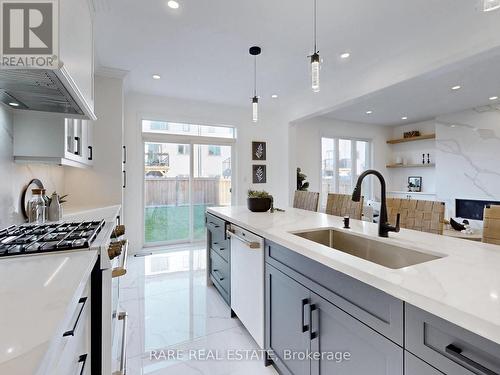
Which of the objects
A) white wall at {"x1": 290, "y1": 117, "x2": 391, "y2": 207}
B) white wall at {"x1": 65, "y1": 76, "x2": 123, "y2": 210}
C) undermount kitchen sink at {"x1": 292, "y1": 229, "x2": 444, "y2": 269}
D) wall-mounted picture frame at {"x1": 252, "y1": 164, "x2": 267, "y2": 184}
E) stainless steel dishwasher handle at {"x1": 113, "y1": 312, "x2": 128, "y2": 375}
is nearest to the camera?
undermount kitchen sink at {"x1": 292, "y1": 229, "x2": 444, "y2": 269}

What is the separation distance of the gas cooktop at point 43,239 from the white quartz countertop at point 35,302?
0.17ft

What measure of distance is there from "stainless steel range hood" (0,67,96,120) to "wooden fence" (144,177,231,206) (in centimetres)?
291

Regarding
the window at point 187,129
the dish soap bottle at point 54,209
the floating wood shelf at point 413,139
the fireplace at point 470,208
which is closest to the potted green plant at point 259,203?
the dish soap bottle at point 54,209

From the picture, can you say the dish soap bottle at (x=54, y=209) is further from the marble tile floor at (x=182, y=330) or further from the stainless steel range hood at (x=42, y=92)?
the marble tile floor at (x=182, y=330)

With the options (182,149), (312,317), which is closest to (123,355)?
(312,317)

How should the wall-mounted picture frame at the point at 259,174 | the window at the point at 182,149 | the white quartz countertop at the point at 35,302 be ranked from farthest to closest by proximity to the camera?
the wall-mounted picture frame at the point at 259,174 < the window at the point at 182,149 < the white quartz countertop at the point at 35,302

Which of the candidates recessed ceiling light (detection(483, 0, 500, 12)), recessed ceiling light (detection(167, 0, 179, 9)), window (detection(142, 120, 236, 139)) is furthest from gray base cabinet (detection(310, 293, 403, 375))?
window (detection(142, 120, 236, 139))

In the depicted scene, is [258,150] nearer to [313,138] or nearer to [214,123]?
[214,123]

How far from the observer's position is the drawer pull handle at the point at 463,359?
0.57m

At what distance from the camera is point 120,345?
172 centimetres

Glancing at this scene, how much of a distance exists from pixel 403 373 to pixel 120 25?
3.30 m

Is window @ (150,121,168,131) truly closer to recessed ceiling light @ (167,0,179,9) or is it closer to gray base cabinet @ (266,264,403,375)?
recessed ceiling light @ (167,0,179,9)

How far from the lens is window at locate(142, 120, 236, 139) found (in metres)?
4.46

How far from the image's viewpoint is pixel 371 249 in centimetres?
142
